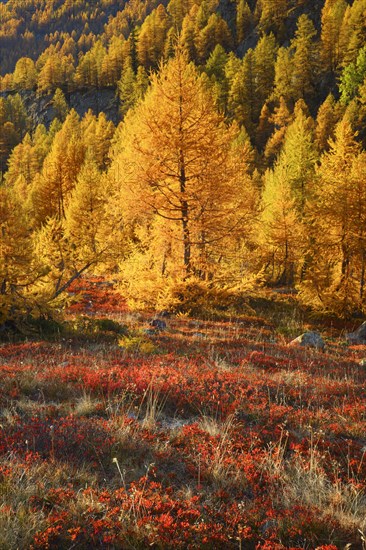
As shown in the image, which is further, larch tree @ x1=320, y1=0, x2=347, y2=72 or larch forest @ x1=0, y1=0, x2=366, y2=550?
larch tree @ x1=320, y1=0, x2=347, y2=72

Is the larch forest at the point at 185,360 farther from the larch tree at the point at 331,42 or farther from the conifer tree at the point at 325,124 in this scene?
the larch tree at the point at 331,42

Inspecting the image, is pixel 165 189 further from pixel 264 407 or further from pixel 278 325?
pixel 264 407

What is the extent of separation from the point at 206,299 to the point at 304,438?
1101 centimetres

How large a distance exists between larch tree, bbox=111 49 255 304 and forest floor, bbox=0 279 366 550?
795cm

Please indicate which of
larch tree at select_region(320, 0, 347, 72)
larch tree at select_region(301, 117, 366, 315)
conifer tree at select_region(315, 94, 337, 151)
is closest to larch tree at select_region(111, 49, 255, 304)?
larch tree at select_region(301, 117, 366, 315)

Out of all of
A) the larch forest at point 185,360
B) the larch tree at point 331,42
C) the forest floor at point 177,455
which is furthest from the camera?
the larch tree at point 331,42

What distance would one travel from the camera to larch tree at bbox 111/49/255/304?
47.4ft

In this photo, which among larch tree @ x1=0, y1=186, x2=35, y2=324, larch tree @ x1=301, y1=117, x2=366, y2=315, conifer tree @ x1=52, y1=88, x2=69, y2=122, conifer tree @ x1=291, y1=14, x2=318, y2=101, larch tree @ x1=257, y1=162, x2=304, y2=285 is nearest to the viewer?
larch tree @ x1=0, y1=186, x2=35, y2=324

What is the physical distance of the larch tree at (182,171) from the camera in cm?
1444

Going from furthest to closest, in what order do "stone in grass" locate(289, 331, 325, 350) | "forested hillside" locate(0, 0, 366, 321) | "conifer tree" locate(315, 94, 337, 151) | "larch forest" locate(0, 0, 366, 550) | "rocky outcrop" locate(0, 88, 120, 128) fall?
"rocky outcrop" locate(0, 88, 120, 128) → "conifer tree" locate(315, 94, 337, 151) → "forested hillside" locate(0, 0, 366, 321) → "stone in grass" locate(289, 331, 325, 350) → "larch forest" locate(0, 0, 366, 550)

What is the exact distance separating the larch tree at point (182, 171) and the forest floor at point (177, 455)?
795 cm

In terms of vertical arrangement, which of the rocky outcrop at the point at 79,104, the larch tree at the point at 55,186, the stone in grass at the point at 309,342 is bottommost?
the stone in grass at the point at 309,342

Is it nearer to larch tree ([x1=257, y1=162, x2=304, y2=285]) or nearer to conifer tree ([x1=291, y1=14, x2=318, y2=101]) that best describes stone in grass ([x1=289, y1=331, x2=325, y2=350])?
larch tree ([x1=257, y1=162, x2=304, y2=285])

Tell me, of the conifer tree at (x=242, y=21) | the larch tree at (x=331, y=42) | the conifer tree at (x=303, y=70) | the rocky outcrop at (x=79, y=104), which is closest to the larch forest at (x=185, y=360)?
the conifer tree at (x=303, y=70)
